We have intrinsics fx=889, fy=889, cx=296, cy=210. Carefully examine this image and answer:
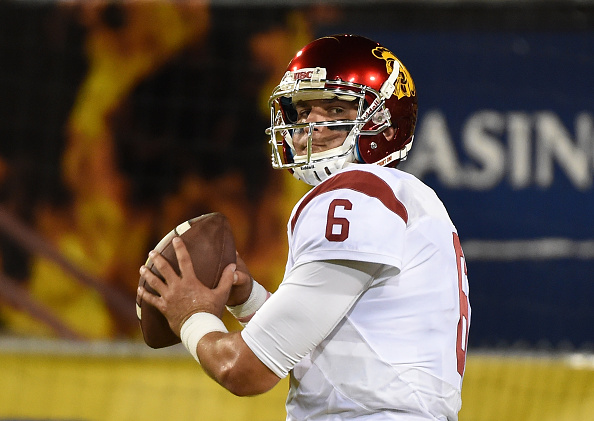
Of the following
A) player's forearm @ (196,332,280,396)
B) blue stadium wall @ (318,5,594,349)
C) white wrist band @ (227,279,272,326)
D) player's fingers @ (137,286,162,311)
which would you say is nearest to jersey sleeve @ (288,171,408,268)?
player's forearm @ (196,332,280,396)

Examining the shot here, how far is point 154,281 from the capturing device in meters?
1.64

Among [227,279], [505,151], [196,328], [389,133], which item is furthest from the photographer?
[505,151]

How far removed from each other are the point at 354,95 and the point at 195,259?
437mm

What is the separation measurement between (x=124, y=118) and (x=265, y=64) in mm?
944

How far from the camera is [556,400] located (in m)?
3.30

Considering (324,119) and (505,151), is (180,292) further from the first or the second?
(505,151)

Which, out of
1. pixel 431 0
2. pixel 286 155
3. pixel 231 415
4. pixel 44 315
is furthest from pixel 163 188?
pixel 286 155

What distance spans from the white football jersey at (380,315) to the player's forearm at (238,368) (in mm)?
89

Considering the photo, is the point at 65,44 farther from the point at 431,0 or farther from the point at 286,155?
the point at 286,155

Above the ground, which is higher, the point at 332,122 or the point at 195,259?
the point at 332,122

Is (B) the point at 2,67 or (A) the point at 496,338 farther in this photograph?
(B) the point at 2,67

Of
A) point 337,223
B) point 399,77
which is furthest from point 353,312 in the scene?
point 399,77

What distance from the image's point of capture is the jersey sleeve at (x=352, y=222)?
4.68 ft

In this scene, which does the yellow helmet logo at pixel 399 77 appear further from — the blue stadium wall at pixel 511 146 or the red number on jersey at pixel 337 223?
the blue stadium wall at pixel 511 146
